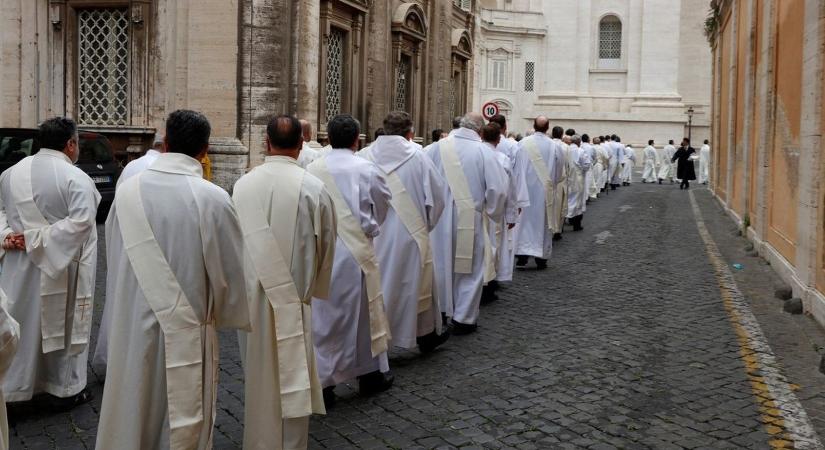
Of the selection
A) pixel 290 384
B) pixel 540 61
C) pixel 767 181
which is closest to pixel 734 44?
pixel 767 181

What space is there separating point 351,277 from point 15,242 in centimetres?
205

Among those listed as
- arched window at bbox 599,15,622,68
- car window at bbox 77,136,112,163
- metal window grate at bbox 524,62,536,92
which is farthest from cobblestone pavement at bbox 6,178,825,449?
metal window grate at bbox 524,62,536,92

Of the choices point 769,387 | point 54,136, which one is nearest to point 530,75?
point 769,387

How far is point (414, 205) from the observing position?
22.7ft

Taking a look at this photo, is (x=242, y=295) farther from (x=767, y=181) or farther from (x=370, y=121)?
(x=370, y=121)

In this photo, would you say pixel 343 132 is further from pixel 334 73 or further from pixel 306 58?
pixel 334 73

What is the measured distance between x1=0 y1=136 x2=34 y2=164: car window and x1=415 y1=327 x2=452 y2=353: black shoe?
888 cm

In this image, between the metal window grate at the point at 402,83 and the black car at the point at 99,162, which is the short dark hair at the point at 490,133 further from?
the metal window grate at the point at 402,83

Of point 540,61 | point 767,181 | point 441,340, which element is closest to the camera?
point 441,340

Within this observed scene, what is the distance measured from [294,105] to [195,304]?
12.4 meters

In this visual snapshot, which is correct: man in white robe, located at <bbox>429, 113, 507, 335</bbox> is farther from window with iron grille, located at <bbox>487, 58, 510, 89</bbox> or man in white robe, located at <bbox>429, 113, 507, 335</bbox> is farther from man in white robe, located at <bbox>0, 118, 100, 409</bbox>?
window with iron grille, located at <bbox>487, 58, 510, 89</bbox>

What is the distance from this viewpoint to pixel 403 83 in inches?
906

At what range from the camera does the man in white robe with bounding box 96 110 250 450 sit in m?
3.99

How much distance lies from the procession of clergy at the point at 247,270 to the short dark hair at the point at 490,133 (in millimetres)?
40
